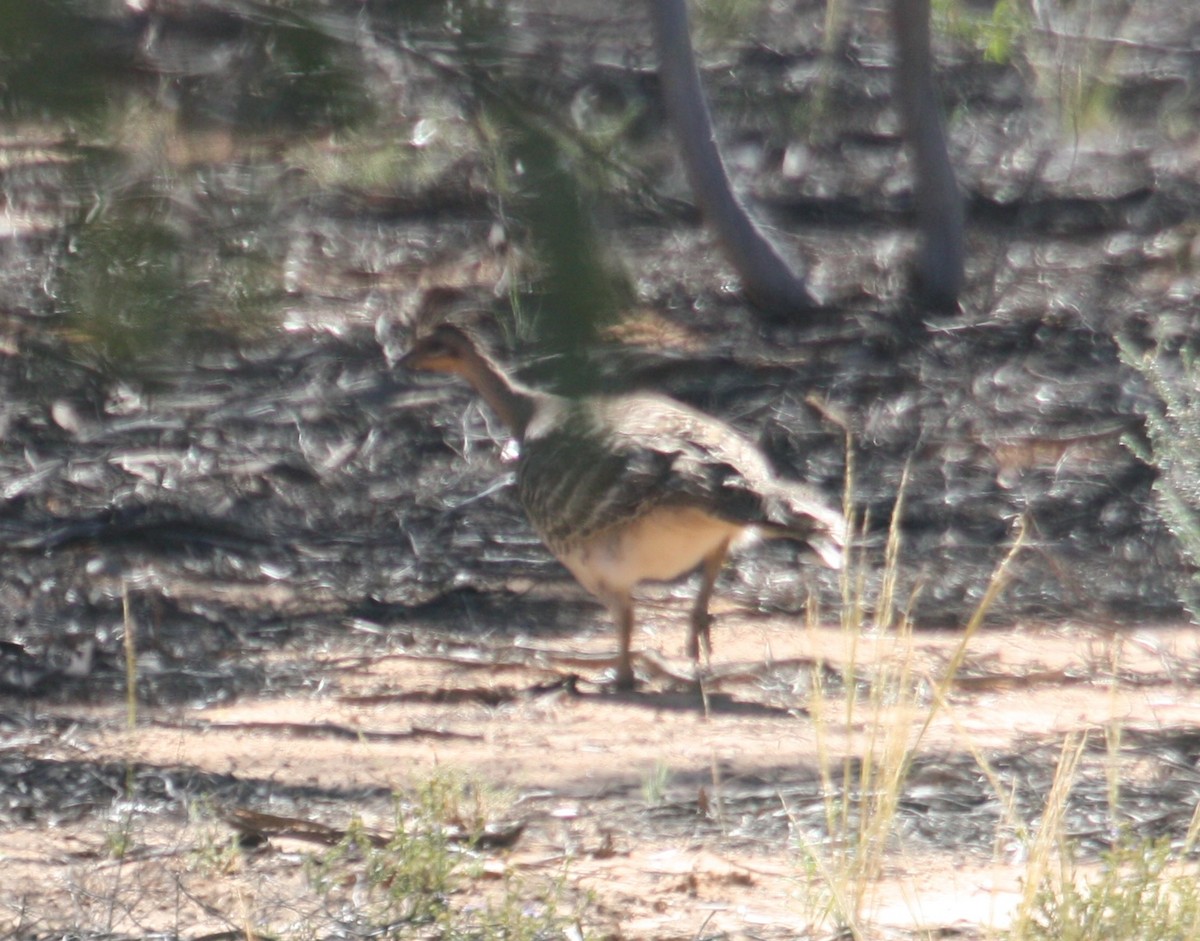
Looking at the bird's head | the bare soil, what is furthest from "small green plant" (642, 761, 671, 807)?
the bird's head

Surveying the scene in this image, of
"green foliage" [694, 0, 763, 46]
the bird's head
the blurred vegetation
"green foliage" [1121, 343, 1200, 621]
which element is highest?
"green foliage" [694, 0, 763, 46]

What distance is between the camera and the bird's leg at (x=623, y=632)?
6430 mm

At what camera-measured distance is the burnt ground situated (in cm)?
198

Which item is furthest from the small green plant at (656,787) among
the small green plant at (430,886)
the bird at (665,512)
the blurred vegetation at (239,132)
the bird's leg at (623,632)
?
the blurred vegetation at (239,132)

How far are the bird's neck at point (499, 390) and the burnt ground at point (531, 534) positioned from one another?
1.16 ft

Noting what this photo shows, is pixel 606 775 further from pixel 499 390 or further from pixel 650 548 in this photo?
pixel 499 390

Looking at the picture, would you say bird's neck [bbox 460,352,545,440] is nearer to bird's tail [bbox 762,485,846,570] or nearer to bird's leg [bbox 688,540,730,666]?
bird's leg [bbox 688,540,730,666]

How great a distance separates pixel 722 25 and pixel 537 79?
0.69 m

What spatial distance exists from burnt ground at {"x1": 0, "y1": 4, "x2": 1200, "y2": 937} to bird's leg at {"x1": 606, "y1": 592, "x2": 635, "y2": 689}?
137 mm

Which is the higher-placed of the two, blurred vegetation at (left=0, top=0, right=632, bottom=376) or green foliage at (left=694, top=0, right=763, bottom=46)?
green foliage at (left=694, top=0, right=763, bottom=46)

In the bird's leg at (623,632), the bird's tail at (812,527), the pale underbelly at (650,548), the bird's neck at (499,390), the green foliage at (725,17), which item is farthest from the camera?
the bird's neck at (499,390)

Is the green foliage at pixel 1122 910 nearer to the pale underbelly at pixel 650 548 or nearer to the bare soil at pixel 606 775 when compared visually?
the bare soil at pixel 606 775

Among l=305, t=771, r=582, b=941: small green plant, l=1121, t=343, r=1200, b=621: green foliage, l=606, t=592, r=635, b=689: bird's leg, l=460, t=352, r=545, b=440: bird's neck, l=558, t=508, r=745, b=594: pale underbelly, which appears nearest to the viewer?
l=305, t=771, r=582, b=941: small green plant

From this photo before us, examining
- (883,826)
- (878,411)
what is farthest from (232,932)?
(878,411)
